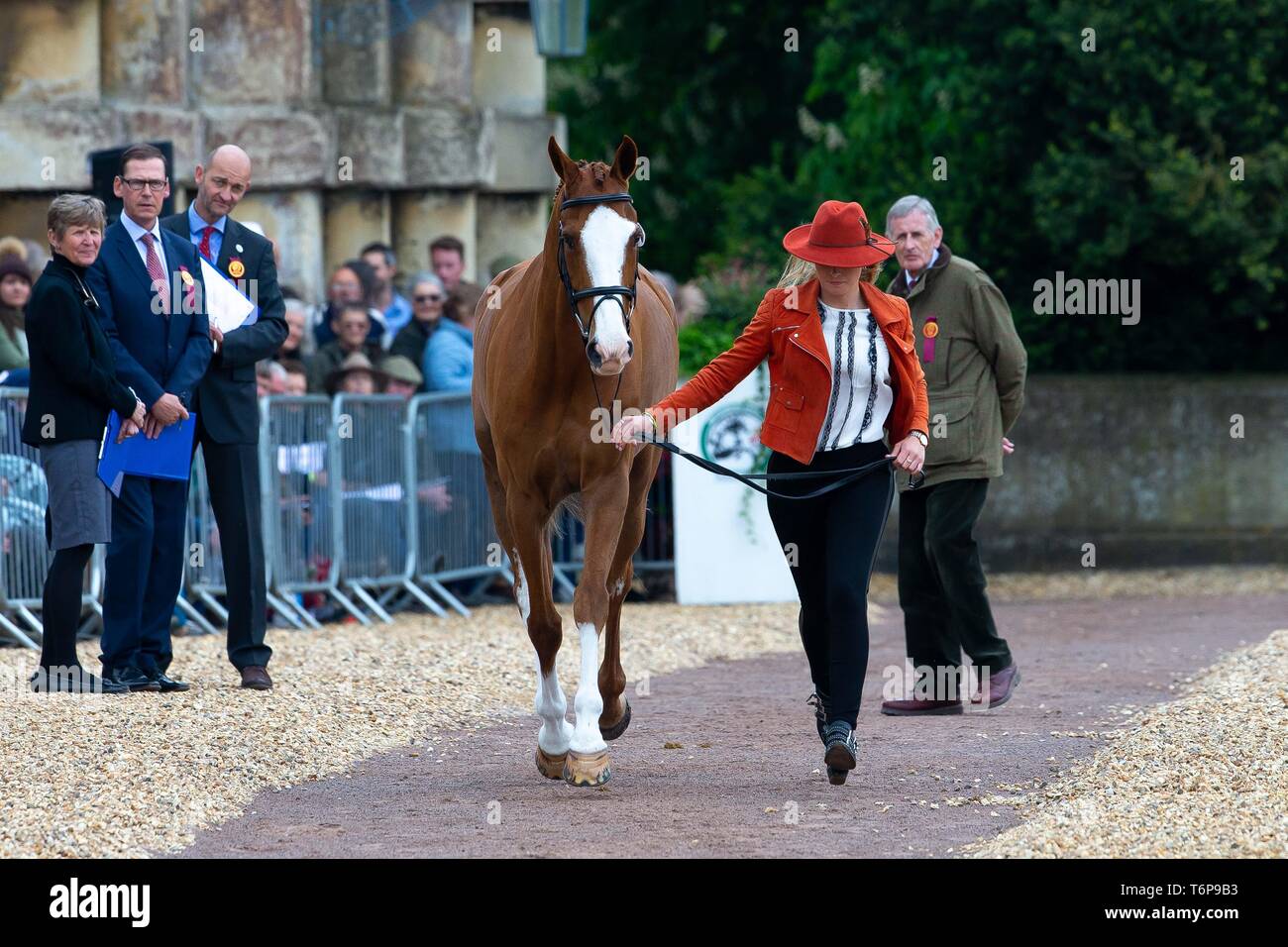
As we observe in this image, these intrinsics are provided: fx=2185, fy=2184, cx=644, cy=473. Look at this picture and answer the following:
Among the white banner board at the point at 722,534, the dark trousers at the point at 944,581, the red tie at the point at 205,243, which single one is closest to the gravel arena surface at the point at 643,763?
the dark trousers at the point at 944,581

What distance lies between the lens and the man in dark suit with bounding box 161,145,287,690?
395 inches

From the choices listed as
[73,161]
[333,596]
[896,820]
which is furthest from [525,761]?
[73,161]

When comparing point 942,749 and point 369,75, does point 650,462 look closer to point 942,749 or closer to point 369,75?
point 942,749

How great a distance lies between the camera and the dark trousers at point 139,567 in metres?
9.86

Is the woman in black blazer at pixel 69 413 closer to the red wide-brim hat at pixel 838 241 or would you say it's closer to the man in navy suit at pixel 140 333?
the man in navy suit at pixel 140 333

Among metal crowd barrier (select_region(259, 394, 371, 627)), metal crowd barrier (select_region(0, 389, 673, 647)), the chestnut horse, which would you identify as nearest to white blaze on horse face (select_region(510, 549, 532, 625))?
the chestnut horse

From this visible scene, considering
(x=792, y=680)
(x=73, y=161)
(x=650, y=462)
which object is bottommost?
(x=792, y=680)

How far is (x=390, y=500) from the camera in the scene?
13.9 meters

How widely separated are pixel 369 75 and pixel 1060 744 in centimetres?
1090

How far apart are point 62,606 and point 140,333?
1.27 m

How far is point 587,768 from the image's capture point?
7934 millimetres

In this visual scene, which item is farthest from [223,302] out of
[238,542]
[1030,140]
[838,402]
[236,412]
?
[1030,140]

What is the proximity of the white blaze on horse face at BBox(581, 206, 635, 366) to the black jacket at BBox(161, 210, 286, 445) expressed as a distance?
298 centimetres

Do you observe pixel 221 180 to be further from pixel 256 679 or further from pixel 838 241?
pixel 838 241
